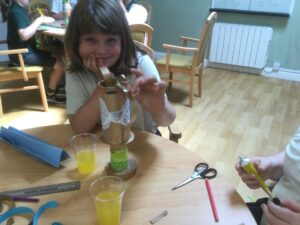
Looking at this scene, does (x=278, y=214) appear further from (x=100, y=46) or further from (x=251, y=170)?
(x=100, y=46)

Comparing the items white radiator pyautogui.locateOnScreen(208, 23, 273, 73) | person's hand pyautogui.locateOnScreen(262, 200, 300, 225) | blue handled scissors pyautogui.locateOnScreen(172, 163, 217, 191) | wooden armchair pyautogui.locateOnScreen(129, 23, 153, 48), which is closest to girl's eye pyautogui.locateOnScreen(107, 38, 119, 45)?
blue handled scissors pyautogui.locateOnScreen(172, 163, 217, 191)

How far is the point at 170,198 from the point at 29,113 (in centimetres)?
241

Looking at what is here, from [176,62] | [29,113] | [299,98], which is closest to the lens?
[29,113]

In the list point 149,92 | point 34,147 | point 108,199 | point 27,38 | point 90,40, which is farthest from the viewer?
point 27,38

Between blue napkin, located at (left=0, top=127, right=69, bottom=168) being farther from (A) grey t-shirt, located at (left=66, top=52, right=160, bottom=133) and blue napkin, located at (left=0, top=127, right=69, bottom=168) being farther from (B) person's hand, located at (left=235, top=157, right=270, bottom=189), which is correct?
(B) person's hand, located at (left=235, top=157, right=270, bottom=189)

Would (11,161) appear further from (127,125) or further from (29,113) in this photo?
(29,113)

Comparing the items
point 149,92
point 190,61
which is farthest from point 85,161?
point 190,61

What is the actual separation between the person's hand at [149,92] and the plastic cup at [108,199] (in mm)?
283

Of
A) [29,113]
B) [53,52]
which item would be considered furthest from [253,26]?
[29,113]

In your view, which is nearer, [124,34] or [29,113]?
[124,34]

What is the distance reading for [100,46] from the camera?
1123 millimetres

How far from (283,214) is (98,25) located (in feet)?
2.75

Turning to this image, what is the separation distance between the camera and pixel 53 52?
2969mm

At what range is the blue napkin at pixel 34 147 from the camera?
2.88 ft
